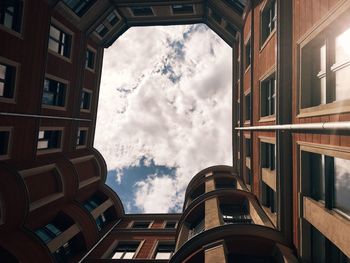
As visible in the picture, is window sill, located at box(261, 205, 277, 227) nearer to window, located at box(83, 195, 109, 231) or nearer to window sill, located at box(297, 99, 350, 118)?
window sill, located at box(297, 99, 350, 118)

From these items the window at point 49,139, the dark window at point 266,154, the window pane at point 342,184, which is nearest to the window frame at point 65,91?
the window at point 49,139

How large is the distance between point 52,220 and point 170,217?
13.0 m

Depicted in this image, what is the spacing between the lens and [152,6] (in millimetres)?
26984

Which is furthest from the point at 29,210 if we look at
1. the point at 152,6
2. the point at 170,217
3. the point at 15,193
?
the point at 152,6

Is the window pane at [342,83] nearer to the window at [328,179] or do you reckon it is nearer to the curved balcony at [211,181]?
the window at [328,179]

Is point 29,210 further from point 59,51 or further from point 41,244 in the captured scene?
point 59,51

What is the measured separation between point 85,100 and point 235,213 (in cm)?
1749

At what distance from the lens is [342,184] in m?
7.96

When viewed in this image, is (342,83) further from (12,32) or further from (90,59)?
(90,59)

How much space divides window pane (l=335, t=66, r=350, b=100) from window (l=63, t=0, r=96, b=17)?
19.3m

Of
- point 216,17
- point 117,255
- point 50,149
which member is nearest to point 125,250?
point 117,255

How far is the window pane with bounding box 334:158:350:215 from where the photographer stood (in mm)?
7656

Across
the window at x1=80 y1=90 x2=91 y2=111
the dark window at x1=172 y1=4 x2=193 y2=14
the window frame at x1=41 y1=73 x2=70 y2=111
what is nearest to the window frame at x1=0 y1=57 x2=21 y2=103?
the window frame at x1=41 y1=73 x2=70 y2=111

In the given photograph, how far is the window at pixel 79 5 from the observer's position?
68.1 feet
